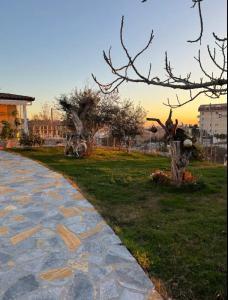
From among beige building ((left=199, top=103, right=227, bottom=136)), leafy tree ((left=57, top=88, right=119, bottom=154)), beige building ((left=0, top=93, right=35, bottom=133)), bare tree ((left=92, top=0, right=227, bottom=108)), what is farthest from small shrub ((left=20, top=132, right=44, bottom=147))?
bare tree ((left=92, top=0, right=227, bottom=108))

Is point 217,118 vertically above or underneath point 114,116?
underneath

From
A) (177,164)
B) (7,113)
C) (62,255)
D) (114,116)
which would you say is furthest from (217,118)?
(7,113)

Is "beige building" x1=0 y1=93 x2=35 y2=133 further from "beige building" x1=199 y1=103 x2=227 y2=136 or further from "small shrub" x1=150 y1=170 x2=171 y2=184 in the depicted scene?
"beige building" x1=199 y1=103 x2=227 y2=136

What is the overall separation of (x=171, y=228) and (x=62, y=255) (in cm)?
193

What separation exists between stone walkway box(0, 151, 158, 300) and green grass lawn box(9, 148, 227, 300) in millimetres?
270

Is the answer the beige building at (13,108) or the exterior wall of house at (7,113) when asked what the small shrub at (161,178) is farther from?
the exterior wall of house at (7,113)

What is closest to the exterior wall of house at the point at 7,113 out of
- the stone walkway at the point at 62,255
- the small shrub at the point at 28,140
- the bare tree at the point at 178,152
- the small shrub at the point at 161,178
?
the small shrub at the point at 28,140

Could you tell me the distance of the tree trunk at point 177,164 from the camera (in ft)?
28.5

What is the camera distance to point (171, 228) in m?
5.54

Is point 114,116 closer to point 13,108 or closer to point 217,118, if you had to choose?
point 13,108

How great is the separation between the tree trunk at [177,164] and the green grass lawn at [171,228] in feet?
1.24

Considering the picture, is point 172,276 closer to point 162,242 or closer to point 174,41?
point 162,242

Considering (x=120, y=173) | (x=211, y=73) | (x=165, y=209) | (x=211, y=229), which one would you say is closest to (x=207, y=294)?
(x=211, y=229)

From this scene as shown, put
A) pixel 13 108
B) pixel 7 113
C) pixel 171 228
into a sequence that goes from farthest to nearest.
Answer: pixel 13 108
pixel 7 113
pixel 171 228
